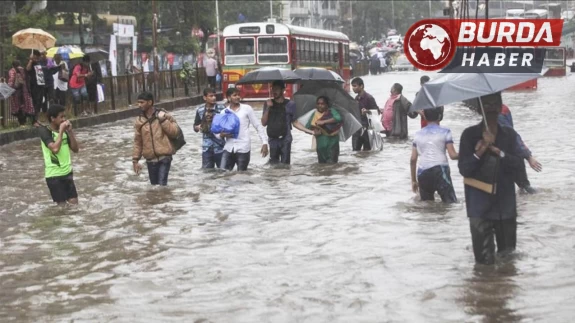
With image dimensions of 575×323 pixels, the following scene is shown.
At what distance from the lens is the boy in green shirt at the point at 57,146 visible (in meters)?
12.8

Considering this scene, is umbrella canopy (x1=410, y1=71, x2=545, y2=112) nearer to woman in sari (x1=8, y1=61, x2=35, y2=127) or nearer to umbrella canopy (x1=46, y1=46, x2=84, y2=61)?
woman in sari (x1=8, y1=61, x2=35, y2=127)

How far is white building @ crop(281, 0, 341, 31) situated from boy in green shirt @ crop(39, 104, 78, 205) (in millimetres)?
95279

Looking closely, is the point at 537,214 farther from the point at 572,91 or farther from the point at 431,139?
the point at 572,91

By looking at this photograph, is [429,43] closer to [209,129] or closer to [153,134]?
[209,129]

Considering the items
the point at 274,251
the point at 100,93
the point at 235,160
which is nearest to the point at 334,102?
the point at 235,160

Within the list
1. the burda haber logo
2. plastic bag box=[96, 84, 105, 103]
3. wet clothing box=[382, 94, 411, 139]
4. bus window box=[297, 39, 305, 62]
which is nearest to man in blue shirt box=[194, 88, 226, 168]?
wet clothing box=[382, 94, 411, 139]

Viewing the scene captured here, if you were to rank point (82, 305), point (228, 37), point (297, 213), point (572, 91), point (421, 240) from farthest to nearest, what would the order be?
point (572, 91)
point (228, 37)
point (297, 213)
point (421, 240)
point (82, 305)

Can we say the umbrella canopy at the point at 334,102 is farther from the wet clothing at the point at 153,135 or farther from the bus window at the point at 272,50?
the bus window at the point at 272,50

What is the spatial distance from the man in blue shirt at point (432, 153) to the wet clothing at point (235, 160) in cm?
435

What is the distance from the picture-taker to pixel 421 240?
1091 cm

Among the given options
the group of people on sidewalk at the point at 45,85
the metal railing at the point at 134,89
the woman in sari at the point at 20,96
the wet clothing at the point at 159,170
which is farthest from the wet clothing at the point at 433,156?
the metal railing at the point at 134,89

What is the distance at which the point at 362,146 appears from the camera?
20.3 m

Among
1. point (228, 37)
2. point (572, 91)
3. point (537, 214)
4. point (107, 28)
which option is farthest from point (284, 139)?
point (107, 28)

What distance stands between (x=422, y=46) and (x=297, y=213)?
39.9 meters
